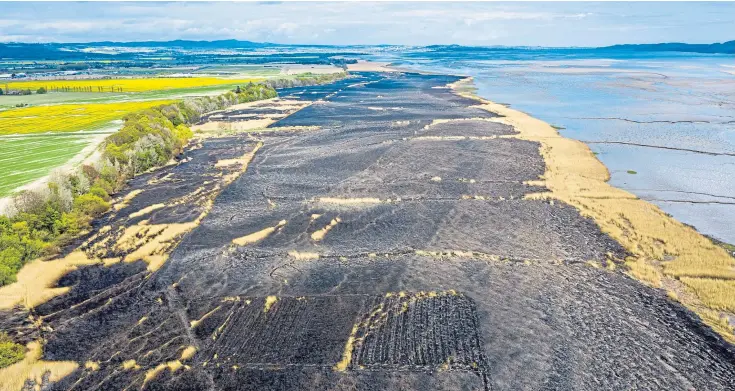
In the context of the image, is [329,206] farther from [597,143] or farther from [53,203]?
[597,143]

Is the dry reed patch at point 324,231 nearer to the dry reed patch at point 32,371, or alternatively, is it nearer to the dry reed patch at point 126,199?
the dry reed patch at point 32,371

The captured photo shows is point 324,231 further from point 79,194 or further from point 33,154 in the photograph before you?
point 33,154

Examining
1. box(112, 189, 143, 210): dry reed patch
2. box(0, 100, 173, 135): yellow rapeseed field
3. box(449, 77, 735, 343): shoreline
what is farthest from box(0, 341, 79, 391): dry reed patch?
box(0, 100, 173, 135): yellow rapeseed field

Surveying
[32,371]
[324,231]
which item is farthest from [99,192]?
[32,371]

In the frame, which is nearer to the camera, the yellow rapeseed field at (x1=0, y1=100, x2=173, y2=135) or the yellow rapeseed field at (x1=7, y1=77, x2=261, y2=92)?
the yellow rapeseed field at (x1=0, y1=100, x2=173, y2=135)

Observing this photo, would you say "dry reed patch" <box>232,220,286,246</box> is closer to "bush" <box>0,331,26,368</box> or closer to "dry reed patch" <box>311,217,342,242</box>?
"dry reed patch" <box>311,217,342,242</box>

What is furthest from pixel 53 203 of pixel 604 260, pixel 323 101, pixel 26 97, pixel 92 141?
pixel 26 97
